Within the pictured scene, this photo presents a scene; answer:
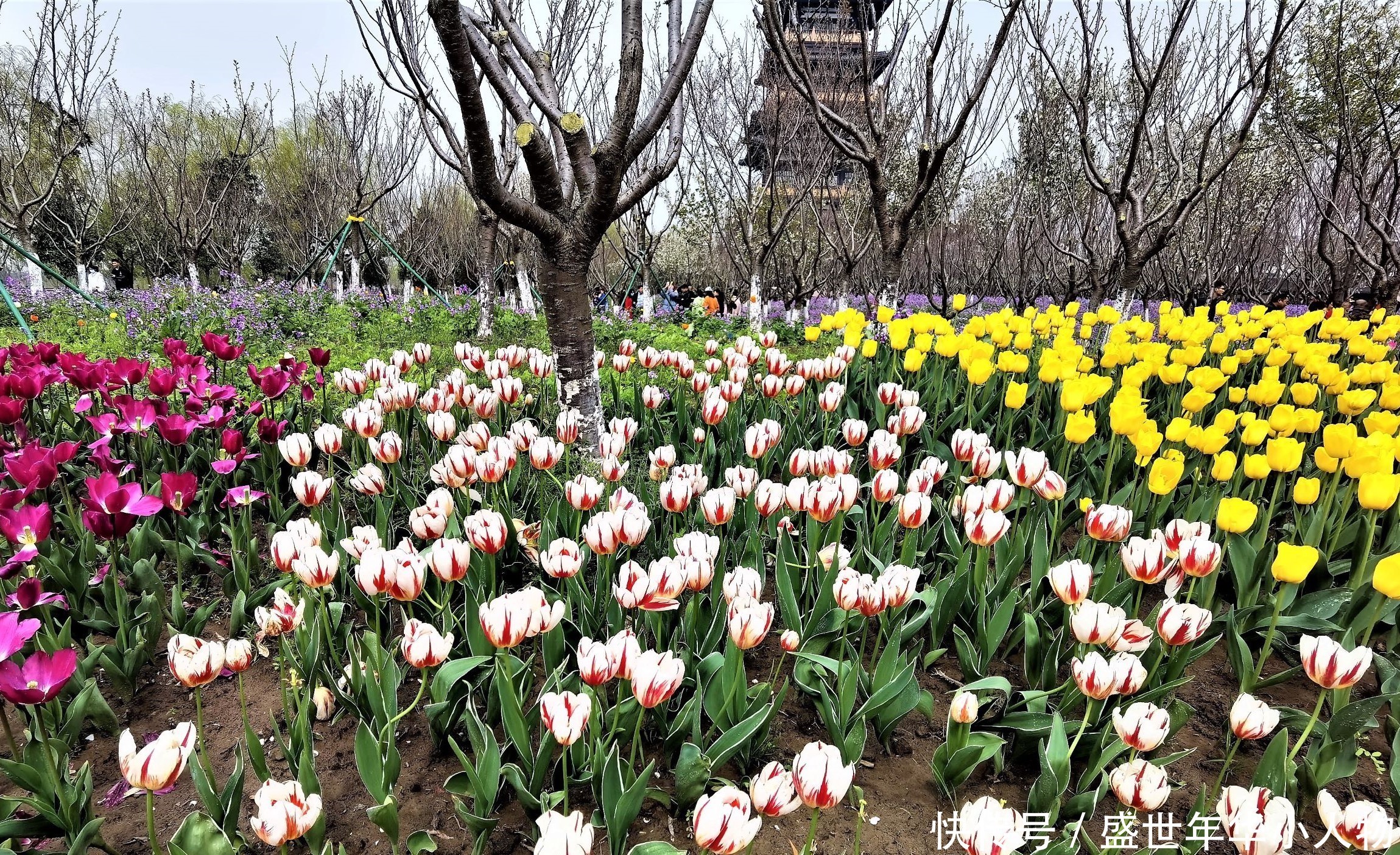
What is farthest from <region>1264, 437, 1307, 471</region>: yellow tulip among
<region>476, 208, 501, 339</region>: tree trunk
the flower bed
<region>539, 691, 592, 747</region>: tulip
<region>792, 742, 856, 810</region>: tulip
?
<region>476, 208, 501, 339</region>: tree trunk

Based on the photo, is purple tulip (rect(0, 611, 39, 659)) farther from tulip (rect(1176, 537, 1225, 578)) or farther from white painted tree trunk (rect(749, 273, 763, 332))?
white painted tree trunk (rect(749, 273, 763, 332))

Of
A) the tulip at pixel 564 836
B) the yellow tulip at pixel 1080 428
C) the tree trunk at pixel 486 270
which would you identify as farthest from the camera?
the tree trunk at pixel 486 270

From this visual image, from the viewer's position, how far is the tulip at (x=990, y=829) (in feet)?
3.31

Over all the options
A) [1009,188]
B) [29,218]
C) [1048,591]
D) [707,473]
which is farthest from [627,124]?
[29,218]

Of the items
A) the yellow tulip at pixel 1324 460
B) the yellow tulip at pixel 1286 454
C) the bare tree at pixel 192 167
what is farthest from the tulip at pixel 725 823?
the bare tree at pixel 192 167

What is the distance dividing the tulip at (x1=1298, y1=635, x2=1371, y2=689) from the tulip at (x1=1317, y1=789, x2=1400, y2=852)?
263mm

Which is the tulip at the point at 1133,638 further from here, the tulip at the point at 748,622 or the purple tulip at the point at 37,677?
the purple tulip at the point at 37,677

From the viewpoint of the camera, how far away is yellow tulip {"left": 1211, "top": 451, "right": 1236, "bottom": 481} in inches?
82.2

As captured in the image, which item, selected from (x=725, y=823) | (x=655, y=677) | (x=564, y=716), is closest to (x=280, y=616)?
(x=564, y=716)

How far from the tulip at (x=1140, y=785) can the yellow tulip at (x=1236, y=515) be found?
831 millimetres

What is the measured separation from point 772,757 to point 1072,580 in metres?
0.79

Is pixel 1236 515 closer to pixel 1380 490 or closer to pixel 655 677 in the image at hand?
pixel 1380 490

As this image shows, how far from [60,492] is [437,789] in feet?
7.56

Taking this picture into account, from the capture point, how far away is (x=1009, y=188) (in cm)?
1521
